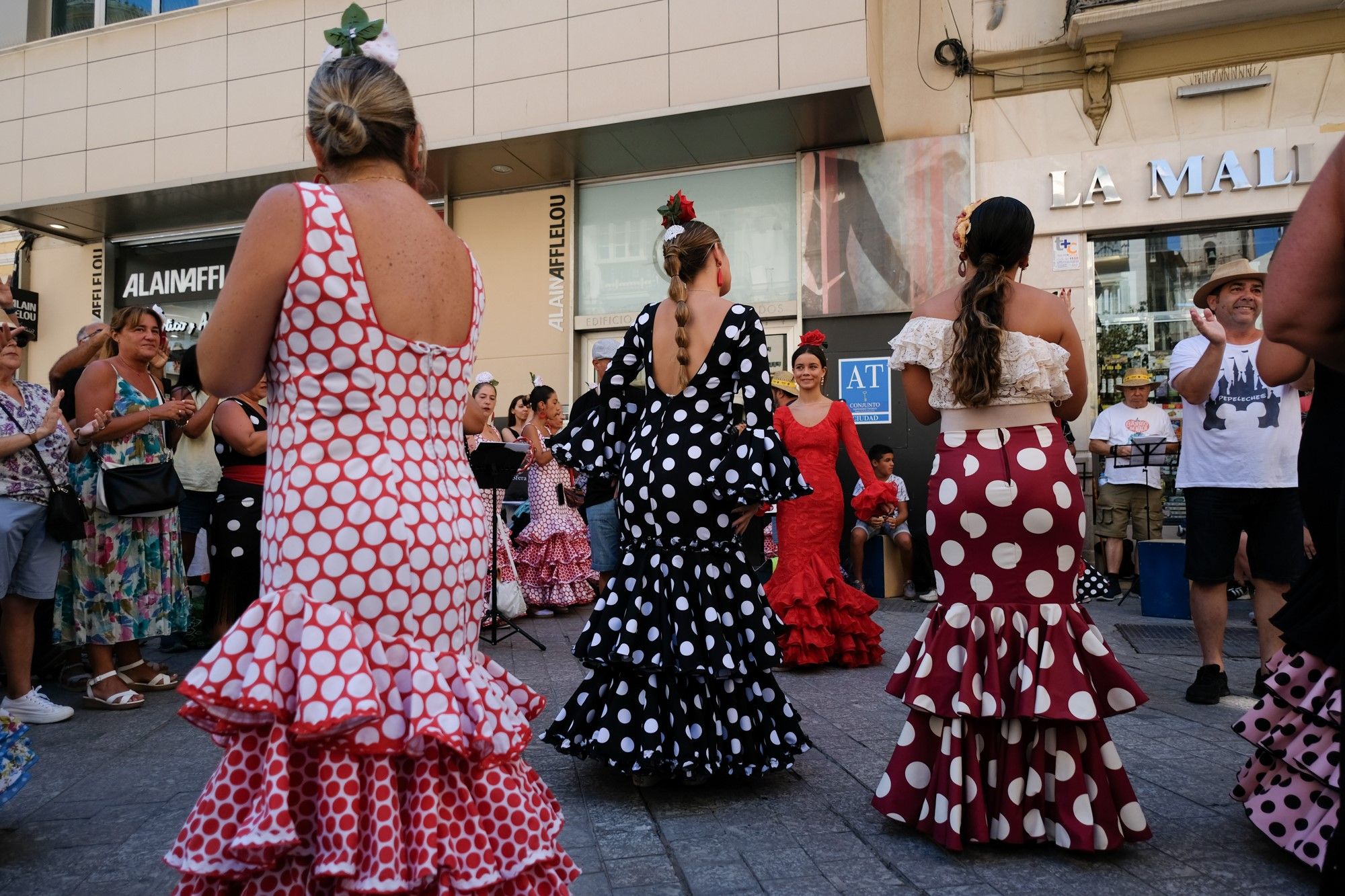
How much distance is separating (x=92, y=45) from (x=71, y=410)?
10.3 meters

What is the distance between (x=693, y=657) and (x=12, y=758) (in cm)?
231

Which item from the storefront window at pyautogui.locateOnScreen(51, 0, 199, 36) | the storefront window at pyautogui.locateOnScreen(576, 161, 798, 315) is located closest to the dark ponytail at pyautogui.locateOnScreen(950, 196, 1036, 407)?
the storefront window at pyautogui.locateOnScreen(576, 161, 798, 315)

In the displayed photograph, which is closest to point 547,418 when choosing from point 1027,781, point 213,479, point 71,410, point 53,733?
point 213,479

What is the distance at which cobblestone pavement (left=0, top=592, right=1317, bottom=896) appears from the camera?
8.95 ft

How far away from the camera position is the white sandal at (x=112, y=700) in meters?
5.12

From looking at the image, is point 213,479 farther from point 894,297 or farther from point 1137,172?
point 1137,172

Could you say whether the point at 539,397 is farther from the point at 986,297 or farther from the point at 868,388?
the point at 986,297

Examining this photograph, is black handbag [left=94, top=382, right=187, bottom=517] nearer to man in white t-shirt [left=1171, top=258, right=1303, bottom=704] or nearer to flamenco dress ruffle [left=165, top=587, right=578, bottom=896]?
flamenco dress ruffle [left=165, top=587, right=578, bottom=896]

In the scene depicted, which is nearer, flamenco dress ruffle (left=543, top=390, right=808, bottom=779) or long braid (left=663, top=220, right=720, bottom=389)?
flamenco dress ruffle (left=543, top=390, right=808, bottom=779)

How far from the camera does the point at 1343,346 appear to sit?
1591mm

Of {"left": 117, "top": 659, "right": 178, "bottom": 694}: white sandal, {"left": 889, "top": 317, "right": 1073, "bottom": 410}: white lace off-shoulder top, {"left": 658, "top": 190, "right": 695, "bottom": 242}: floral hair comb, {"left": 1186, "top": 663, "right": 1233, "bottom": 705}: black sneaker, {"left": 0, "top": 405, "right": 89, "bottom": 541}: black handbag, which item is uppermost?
{"left": 658, "top": 190, "right": 695, "bottom": 242}: floral hair comb

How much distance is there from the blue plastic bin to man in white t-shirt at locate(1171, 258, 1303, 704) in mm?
3149

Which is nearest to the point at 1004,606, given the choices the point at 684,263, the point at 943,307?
the point at 943,307

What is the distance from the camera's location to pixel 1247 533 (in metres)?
4.88
